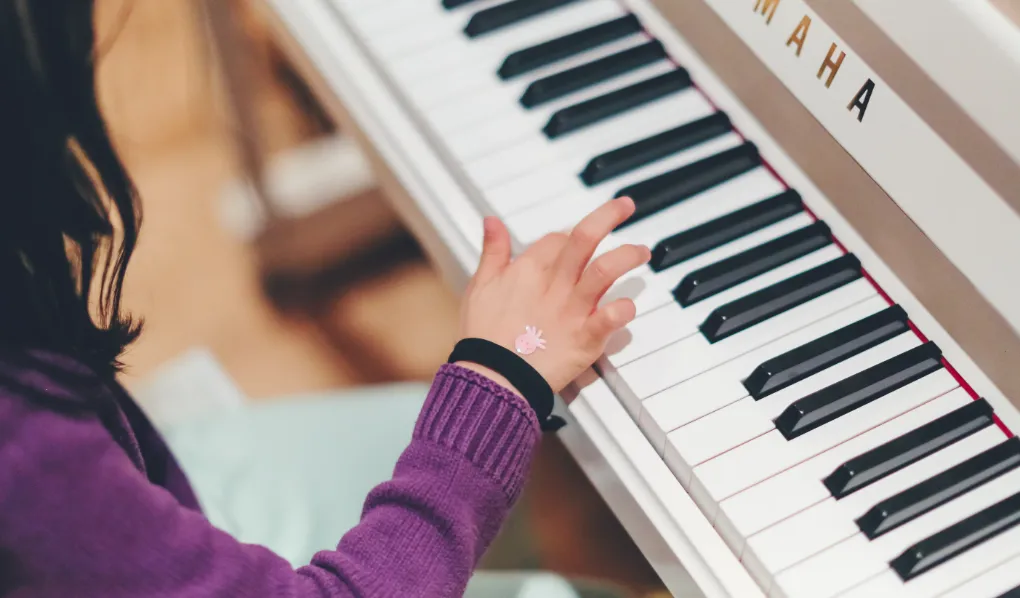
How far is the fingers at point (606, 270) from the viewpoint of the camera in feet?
2.71

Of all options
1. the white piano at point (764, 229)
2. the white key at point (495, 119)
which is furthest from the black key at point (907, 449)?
the white key at point (495, 119)

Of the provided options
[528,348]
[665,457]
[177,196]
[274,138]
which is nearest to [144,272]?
[177,196]

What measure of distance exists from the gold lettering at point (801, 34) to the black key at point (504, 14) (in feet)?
0.96

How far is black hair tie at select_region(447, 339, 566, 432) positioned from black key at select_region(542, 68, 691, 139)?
0.24 m

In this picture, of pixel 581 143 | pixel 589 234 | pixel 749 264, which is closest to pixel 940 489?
pixel 749 264

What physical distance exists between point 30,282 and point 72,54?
15 cm

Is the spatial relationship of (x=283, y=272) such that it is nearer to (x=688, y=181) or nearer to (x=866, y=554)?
(x=688, y=181)

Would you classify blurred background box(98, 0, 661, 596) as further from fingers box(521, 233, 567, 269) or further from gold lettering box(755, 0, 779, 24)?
gold lettering box(755, 0, 779, 24)

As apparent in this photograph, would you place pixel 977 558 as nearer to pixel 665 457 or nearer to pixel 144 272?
pixel 665 457

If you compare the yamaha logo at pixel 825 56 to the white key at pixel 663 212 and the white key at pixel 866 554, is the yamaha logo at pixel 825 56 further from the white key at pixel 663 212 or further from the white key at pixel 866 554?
the white key at pixel 866 554

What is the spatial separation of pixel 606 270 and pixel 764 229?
0.17 m

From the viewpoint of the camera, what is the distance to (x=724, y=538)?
2.49 feet

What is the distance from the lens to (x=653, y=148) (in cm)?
93

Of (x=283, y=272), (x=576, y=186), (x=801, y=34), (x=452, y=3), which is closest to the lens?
(x=801, y=34)
